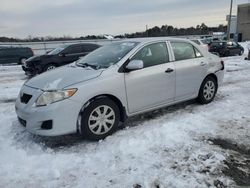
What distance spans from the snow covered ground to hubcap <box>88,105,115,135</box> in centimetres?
20

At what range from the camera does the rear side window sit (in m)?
6.25

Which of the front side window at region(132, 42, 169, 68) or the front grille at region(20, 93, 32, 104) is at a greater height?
the front side window at region(132, 42, 169, 68)

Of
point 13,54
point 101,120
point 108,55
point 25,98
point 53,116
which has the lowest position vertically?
point 13,54

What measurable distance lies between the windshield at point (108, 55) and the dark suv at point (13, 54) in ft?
55.2

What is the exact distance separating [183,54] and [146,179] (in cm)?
351

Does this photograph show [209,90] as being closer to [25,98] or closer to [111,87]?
[111,87]

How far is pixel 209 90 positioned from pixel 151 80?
6.91 feet

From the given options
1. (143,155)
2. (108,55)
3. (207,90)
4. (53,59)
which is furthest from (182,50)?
→ (53,59)

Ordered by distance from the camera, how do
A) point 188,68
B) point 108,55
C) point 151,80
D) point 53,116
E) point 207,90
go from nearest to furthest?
1. point 53,116
2. point 151,80
3. point 108,55
4. point 188,68
5. point 207,90

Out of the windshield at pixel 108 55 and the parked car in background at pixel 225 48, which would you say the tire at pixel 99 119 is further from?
the parked car in background at pixel 225 48

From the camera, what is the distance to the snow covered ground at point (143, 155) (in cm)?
367

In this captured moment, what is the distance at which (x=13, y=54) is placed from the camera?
70.3 ft

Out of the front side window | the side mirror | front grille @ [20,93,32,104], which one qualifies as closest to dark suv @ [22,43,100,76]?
the front side window

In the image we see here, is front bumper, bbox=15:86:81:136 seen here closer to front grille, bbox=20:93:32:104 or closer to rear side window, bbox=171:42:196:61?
front grille, bbox=20:93:32:104
